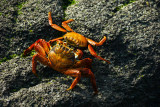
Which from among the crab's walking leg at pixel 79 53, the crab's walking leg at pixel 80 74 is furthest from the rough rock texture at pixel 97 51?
the crab's walking leg at pixel 79 53

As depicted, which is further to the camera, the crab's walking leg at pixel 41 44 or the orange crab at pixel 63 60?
the crab's walking leg at pixel 41 44

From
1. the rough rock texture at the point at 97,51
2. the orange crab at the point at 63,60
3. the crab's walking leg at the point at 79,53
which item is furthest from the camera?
the crab's walking leg at the point at 79,53

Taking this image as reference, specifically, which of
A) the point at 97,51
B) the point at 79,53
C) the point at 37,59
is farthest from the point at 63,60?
the point at 97,51

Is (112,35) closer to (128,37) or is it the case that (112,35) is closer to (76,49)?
(128,37)

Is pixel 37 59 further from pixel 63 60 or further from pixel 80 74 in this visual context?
pixel 80 74

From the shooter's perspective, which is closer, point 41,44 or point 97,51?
point 41,44

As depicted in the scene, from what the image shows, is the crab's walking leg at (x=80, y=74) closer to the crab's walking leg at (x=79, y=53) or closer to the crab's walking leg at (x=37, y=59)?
the crab's walking leg at (x=79, y=53)

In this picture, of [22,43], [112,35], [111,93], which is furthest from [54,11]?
[111,93]
